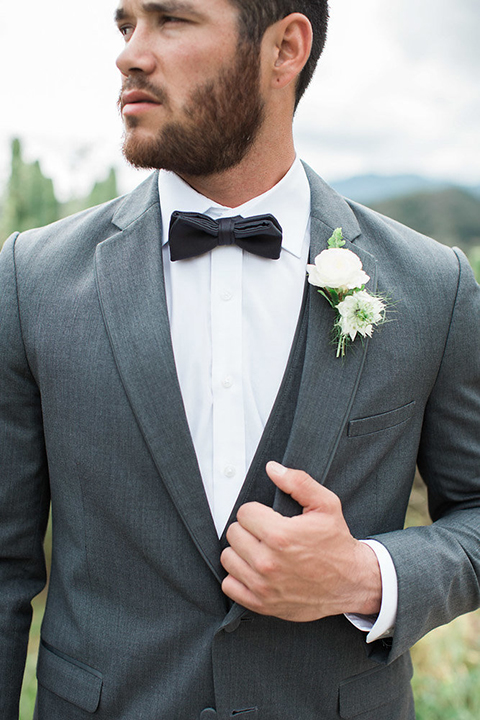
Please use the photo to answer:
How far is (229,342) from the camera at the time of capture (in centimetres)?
141

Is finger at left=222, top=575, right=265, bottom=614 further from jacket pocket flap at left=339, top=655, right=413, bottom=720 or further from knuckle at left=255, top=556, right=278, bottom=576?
jacket pocket flap at left=339, top=655, right=413, bottom=720

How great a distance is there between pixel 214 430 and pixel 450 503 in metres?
0.73

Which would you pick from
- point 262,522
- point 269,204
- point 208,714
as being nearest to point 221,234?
point 269,204

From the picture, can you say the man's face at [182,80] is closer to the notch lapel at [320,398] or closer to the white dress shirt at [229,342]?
the white dress shirt at [229,342]

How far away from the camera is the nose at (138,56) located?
1.35 m

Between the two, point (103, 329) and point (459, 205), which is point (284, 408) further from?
point (459, 205)

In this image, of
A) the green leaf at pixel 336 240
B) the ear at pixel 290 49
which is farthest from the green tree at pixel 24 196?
the green leaf at pixel 336 240

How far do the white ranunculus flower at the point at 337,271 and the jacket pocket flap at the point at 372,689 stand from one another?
93 centimetres

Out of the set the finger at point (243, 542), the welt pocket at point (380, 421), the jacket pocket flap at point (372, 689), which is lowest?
the jacket pocket flap at point (372, 689)

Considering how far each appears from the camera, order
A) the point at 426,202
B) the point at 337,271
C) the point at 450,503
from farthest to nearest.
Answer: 1. the point at 426,202
2. the point at 450,503
3. the point at 337,271

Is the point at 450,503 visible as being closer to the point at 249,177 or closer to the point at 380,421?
the point at 380,421

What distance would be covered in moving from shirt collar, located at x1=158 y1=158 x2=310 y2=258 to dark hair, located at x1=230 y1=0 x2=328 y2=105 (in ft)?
0.99

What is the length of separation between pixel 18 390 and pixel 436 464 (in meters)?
1.08

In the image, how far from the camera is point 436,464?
160 centimetres
